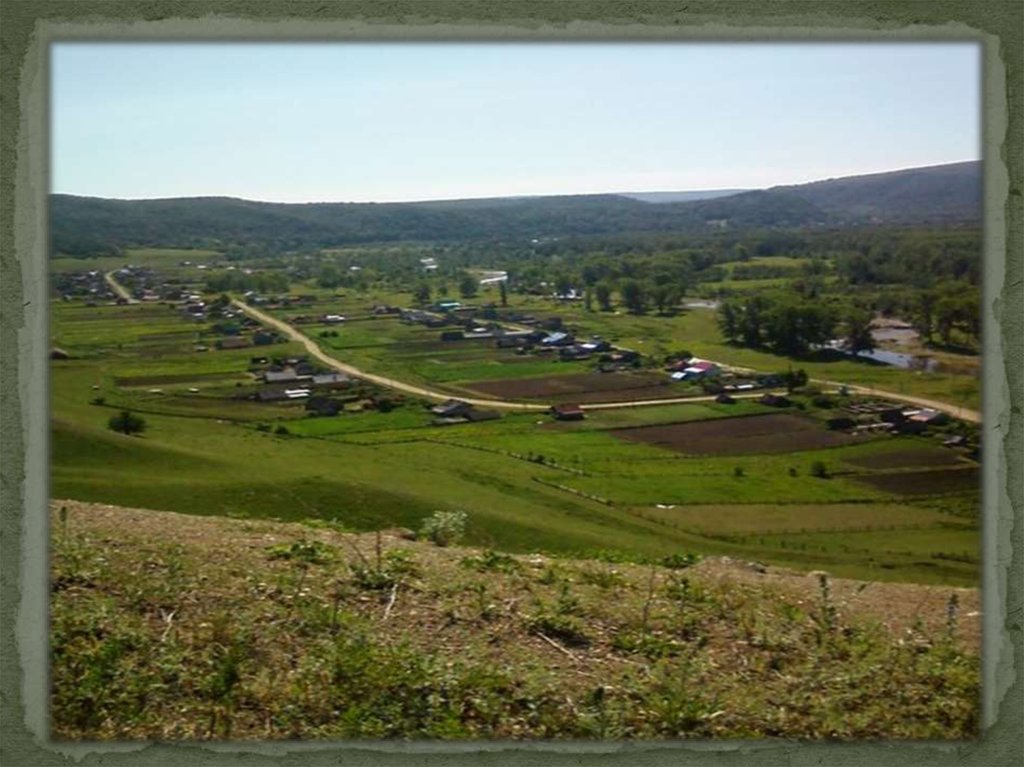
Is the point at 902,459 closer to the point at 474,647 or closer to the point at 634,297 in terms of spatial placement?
the point at 634,297

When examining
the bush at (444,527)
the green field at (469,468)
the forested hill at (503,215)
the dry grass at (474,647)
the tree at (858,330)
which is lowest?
the dry grass at (474,647)

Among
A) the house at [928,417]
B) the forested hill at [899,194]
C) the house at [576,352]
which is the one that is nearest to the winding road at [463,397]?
the house at [928,417]

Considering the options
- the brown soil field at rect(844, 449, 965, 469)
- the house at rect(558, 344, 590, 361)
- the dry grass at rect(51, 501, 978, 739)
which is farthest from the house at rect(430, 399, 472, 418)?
the brown soil field at rect(844, 449, 965, 469)

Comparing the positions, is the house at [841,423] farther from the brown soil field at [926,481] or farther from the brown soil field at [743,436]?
the brown soil field at [926,481]

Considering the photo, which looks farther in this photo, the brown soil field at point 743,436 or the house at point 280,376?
the house at point 280,376

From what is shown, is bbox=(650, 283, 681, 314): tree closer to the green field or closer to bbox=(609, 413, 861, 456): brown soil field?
the green field

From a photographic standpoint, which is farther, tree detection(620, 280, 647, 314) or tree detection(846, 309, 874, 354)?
tree detection(620, 280, 647, 314)

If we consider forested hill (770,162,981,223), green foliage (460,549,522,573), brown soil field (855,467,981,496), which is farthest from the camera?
green foliage (460,549,522,573)
